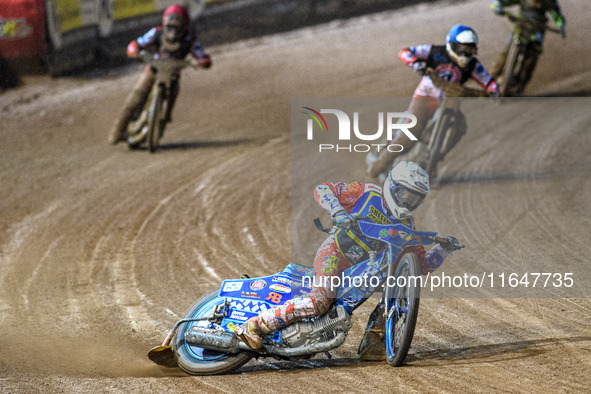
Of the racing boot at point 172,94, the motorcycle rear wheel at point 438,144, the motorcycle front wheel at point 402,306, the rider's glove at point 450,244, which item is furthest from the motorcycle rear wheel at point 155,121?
the rider's glove at point 450,244

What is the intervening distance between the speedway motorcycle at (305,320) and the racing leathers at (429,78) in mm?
4982

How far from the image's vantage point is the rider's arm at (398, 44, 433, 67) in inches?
421

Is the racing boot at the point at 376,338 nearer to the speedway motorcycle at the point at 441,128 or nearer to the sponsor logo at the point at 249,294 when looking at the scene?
the sponsor logo at the point at 249,294

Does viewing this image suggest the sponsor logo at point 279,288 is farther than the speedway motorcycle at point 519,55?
No

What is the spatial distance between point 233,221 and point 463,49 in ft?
12.3

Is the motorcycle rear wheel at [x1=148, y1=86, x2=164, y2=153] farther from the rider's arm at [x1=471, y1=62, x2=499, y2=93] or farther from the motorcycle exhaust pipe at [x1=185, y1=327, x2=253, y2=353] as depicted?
the motorcycle exhaust pipe at [x1=185, y1=327, x2=253, y2=353]

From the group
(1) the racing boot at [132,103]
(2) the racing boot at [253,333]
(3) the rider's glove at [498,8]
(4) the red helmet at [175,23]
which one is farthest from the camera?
(3) the rider's glove at [498,8]

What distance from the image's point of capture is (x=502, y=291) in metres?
8.02

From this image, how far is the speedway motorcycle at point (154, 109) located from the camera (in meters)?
12.6

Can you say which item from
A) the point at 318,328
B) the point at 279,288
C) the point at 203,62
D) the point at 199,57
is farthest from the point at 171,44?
the point at 318,328

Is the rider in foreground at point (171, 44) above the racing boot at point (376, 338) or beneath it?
above

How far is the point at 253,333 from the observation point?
241 inches

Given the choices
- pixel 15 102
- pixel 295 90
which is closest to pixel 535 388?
pixel 295 90

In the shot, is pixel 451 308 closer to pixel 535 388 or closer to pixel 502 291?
pixel 502 291
